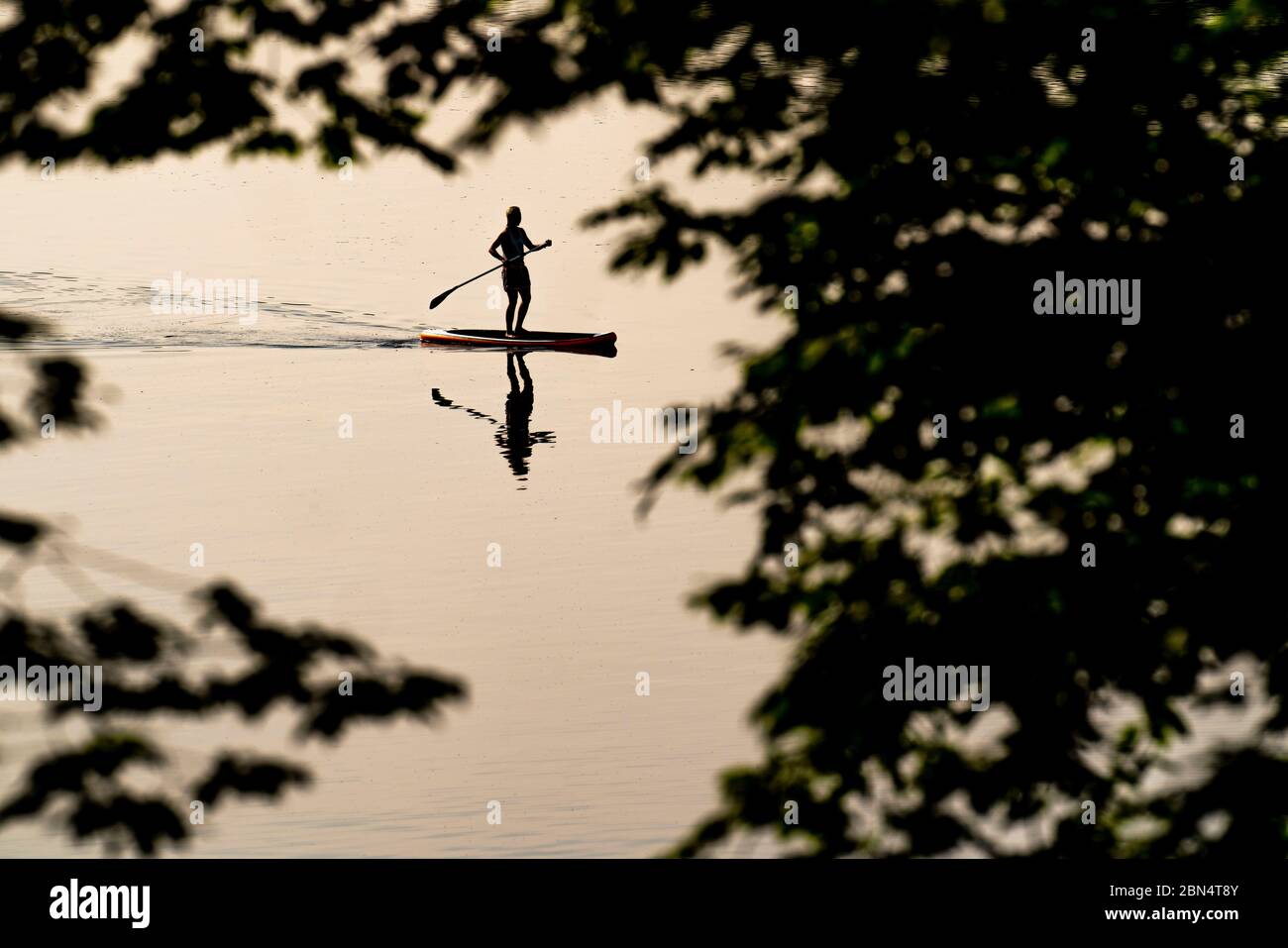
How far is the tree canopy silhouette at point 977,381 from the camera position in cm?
704

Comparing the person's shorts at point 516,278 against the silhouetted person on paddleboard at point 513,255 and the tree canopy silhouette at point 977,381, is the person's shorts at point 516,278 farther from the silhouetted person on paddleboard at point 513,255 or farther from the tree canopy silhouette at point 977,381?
the tree canopy silhouette at point 977,381

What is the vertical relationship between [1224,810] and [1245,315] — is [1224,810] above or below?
below

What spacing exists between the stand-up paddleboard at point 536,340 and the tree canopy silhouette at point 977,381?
822 inches

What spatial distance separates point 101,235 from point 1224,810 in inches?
1690

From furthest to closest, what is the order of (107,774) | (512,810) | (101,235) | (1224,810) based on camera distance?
(101,235)
(512,810)
(1224,810)
(107,774)

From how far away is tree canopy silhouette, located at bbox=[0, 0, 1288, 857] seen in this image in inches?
277

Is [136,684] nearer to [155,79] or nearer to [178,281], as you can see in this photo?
[155,79]

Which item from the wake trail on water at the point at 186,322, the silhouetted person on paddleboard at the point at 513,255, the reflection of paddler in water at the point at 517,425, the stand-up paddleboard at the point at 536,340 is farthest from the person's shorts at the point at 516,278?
the wake trail on water at the point at 186,322

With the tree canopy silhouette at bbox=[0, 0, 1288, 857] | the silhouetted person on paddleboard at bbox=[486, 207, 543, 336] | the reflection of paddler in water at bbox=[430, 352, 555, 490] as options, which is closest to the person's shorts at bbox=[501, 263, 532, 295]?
the silhouetted person on paddleboard at bbox=[486, 207, 543, 336]

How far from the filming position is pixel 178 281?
37688 millimetres

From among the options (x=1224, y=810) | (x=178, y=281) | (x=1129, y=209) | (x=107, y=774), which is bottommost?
(x=1224, y=810)

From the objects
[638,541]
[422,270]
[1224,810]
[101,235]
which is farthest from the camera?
[101,235]

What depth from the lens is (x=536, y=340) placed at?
28484mm

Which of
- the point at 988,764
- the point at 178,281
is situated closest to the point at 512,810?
the point at 988,764
